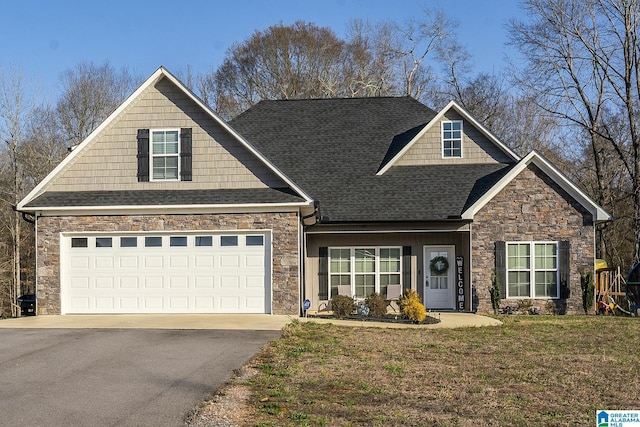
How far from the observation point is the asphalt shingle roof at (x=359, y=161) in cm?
2173

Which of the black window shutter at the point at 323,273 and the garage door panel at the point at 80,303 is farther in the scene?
the black window shutter at the point at 323,273

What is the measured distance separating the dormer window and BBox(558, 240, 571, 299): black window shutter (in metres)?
4.52

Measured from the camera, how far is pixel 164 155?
19.5 metres

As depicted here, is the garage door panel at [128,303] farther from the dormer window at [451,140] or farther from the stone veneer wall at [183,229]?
the dormer window at [451,140]

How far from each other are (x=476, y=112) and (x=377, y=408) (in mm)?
34136

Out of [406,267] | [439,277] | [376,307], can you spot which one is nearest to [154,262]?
[376,307]

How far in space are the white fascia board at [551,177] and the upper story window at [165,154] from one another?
7.95 meters

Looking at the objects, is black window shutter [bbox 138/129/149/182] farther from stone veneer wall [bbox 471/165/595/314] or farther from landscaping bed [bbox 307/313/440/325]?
stone veneer wall [bbox 471/165/595/314]

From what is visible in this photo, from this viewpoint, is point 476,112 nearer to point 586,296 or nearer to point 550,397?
point 586,296

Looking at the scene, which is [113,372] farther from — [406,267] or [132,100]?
[406,267]

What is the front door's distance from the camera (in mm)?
22172

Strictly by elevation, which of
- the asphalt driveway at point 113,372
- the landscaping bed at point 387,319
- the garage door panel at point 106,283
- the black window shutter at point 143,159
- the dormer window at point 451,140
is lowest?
the landscaping bed at point 387,319

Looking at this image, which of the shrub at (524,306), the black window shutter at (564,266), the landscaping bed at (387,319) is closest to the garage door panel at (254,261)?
the landscaping bed at (387,319)

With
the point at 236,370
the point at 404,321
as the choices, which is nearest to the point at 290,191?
the point at 404,321
